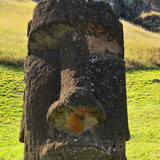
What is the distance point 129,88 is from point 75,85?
11.2 m

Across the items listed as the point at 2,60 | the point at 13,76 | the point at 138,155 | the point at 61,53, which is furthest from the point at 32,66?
the point at 2,60

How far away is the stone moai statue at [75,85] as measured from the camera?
2.77 meters

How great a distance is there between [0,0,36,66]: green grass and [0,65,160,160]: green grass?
86 centimetres

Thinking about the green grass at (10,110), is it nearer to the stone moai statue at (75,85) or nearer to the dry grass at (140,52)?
the stone moai statue at (75,85)

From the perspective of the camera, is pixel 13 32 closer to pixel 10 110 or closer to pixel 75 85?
pixel 10 110

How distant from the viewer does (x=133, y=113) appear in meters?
10.5

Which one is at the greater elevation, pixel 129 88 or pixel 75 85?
pixel 75 85

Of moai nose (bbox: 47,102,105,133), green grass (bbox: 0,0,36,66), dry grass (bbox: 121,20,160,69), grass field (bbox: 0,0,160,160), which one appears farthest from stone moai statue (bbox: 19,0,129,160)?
dry grass (bbox: 121,20,160,69)

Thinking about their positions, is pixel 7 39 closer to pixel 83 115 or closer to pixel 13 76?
pixel 13 76

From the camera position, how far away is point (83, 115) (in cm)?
278

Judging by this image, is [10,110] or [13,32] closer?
[10,110]

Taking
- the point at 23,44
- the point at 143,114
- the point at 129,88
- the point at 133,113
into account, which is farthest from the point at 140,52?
the point at 143,114

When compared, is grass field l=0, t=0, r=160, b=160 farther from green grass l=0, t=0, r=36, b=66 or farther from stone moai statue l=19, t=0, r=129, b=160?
stone moai statue l=19, t=0, r=129, b=160

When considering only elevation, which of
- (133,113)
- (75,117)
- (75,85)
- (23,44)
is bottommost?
(23,44)
